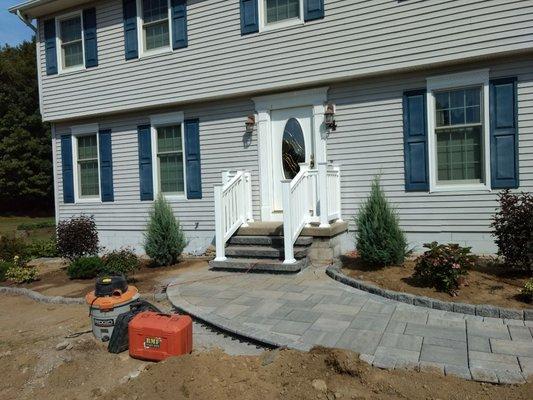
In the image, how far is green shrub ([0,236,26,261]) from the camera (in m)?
9.39

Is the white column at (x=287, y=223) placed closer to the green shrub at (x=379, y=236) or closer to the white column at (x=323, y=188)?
the white column at (x=323, y=188)

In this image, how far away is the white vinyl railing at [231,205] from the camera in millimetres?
7594

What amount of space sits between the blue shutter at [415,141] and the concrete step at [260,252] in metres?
2.17

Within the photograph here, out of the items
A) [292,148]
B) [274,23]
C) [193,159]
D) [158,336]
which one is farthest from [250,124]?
[158,336]

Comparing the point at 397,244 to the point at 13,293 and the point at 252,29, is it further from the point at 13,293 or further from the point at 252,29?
the point at 13,293

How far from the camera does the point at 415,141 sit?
7.50 m

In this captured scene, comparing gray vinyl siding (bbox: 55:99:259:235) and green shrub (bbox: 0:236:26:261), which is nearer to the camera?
gray vinyl siding (bbox: 55:99:259:235)

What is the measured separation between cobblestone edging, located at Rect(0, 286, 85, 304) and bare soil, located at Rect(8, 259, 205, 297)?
0.45ft

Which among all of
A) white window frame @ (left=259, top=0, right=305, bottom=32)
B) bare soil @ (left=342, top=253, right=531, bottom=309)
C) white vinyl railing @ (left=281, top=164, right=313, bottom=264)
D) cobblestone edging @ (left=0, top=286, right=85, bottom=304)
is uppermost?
white window frame @ (left=259, top=0, right=305, bottom=32)

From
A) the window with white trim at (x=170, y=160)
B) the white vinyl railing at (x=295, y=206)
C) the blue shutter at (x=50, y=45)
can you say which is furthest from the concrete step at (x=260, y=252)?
the blue shutter at (x=50, y=45)

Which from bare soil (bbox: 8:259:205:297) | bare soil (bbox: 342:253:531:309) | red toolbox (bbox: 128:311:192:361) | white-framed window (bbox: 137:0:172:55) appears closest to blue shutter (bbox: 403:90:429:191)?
bare soil (bbox: 342:253:531:309)

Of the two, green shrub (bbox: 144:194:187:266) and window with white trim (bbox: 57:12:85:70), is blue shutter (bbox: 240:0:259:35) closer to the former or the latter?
green shrub (bbox: 144:194:187:266)

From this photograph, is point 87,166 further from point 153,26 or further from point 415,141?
A: point 415,141

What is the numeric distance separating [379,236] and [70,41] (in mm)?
9070
